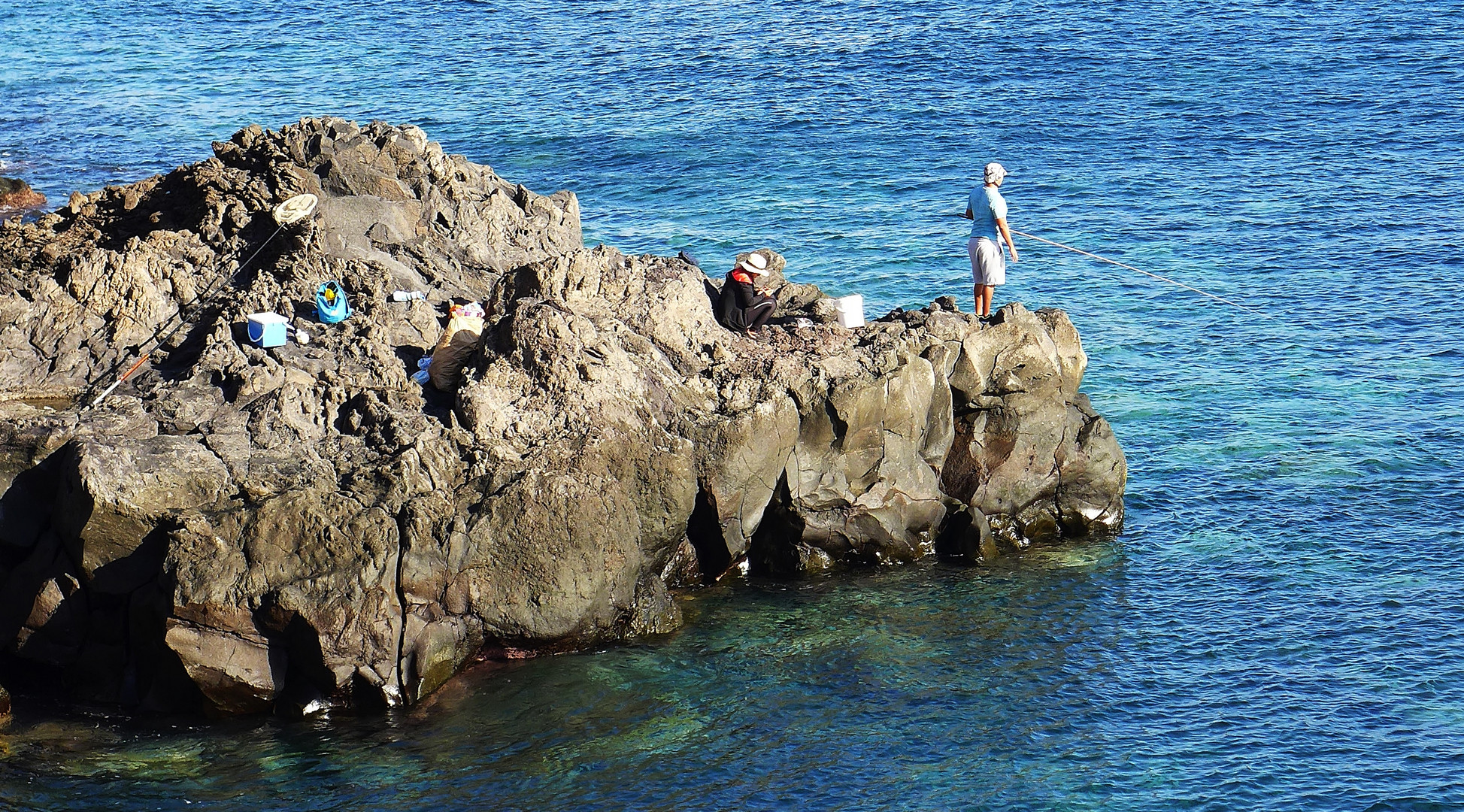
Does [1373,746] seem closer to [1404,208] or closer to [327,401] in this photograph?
[327,401]

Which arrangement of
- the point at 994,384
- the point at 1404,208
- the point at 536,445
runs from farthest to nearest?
the point at 1404,208 < the point at 994,384 < the point at 536,445

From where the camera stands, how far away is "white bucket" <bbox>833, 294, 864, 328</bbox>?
64.2ft

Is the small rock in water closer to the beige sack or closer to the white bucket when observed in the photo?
the beige sack

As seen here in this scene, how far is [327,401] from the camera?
1691 cm

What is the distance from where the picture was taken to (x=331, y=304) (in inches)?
720

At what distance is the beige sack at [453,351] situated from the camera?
1742 centimetres

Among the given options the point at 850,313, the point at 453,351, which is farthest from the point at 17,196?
the point at 850,313

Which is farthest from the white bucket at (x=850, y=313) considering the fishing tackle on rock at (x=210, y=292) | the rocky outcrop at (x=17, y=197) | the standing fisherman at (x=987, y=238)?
the rocky outcrop at (x=17, y=197)

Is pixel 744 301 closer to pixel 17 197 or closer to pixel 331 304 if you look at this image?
pixel 331 304

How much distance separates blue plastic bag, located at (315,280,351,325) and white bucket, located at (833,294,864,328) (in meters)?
5.94

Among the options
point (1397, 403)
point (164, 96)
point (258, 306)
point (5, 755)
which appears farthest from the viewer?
point (164, 96)

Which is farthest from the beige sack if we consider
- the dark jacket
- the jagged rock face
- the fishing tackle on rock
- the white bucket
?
the white bucket

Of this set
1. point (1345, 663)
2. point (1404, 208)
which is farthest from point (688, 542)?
point (1404, 208)

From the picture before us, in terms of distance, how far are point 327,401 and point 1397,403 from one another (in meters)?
16.3
